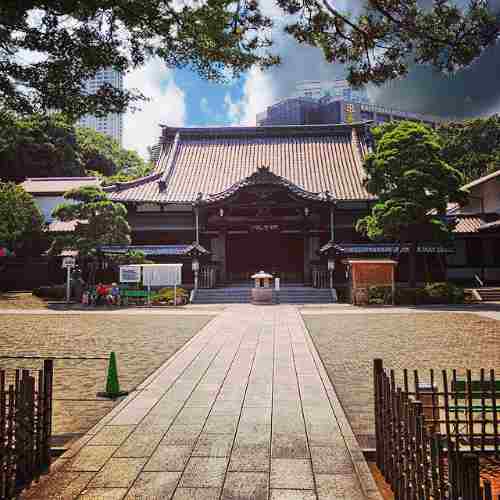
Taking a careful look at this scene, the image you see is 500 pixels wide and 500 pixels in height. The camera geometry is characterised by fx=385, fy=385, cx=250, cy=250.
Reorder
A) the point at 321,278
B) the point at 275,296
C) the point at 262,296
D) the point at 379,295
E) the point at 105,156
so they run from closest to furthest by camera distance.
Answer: the point at 379,295 < the point at 262,296 < the point at 275,296 < the point at 321,278 < the point at 105,156

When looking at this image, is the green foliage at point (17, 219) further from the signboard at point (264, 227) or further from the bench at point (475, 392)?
the bench at point (475, 392)

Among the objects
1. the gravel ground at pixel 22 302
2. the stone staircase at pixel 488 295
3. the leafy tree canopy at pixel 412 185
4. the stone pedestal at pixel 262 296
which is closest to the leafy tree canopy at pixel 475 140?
the stone staircase at pixel 488 295

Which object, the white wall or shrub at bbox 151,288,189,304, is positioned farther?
the white wall

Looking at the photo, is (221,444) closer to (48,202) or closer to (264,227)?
(264,227)

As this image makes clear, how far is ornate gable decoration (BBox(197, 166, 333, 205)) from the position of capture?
22844mm

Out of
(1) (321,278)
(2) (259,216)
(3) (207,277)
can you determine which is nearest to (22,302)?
(3) (207,277)

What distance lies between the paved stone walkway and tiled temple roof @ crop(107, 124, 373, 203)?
19219 millimetres

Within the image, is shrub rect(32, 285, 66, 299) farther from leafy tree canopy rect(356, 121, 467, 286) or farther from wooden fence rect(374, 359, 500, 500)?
wooden fence rect(374, 359, 500, 500)

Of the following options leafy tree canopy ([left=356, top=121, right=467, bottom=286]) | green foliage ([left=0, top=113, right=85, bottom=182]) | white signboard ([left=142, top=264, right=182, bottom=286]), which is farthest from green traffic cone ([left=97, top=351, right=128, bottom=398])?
green foliage ([left=0, top=113, right=85, bottom=182])

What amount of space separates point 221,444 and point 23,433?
73.4 inches

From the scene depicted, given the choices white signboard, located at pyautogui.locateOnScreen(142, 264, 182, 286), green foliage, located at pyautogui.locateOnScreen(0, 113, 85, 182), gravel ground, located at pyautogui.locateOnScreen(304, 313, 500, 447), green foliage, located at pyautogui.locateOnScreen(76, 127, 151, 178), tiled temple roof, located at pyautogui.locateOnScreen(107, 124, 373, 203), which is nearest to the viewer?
gravel ground, located at pyautogui.locateOnScreen(304, 313, 500, 447)

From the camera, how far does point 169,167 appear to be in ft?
91.5

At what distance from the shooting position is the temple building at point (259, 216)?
23.1 m

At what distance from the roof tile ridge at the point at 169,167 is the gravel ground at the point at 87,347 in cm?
1194
